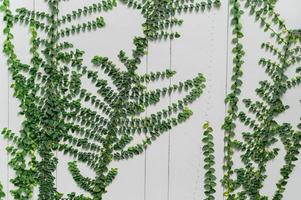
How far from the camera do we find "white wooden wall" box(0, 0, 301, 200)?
3.14 metres

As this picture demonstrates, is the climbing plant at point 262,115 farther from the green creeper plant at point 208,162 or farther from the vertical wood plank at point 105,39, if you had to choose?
the vertical wood plank at point 105,39

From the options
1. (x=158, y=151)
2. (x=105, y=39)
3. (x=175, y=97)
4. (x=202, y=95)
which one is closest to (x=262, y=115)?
(x=202, y=95)

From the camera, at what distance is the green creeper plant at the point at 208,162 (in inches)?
128

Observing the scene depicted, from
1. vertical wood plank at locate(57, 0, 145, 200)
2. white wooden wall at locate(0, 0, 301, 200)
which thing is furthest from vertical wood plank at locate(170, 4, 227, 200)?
vertical wood plank at locate(57, 0, 145, 200)

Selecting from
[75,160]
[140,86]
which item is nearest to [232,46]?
[140,86]

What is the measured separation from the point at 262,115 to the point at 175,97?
56cm

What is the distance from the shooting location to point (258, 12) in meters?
3.24

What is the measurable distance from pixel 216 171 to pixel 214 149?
14 centimetres

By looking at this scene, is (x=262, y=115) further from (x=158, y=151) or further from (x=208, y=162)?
(x=158, y=151)

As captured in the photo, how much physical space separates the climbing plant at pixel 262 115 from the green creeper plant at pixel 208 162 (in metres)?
0.08

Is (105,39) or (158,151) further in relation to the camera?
(158,151)

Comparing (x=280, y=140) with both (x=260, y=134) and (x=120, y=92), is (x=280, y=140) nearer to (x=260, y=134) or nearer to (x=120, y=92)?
(x=260, y=134)

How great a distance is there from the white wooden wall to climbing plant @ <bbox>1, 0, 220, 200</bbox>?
4cm

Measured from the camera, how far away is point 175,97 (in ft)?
10.6
